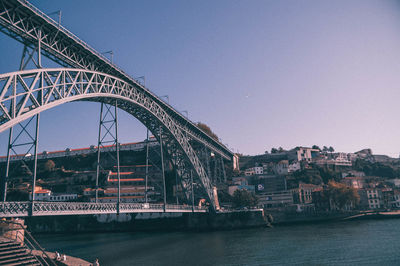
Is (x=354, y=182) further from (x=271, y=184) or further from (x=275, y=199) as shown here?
(x=275, y=199)

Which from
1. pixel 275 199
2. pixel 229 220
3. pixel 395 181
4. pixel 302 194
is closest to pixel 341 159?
pixel 395 181

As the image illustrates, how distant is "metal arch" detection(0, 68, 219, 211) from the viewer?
1836 cm

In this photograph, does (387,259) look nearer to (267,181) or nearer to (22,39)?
(22,39)

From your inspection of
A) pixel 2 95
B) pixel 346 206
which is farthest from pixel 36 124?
pixel 346 206

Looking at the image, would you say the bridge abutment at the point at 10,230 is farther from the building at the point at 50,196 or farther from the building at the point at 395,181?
the building at the point at 395,181

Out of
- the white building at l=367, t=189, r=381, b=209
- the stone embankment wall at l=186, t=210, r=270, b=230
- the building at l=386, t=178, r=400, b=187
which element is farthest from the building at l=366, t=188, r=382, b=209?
the stone embankment wall at l=186, t=210, r=270, b=230

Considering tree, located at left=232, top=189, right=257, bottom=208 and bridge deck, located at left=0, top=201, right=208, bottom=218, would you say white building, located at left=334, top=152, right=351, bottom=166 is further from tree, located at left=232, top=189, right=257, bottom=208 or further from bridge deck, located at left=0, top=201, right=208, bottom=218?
bridge deck, located at left=0, top=201, right=208, bottom=218

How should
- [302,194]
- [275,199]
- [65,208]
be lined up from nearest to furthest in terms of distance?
[65,208]
[302,194]
[275,199]

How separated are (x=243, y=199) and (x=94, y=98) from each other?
46416mm

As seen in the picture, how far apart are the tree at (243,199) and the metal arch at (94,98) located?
518 inches

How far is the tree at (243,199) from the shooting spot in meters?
67.7

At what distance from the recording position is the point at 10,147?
21.1 metres

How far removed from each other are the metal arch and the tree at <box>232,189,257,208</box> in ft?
43.2

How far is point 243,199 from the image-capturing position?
2670 inches
